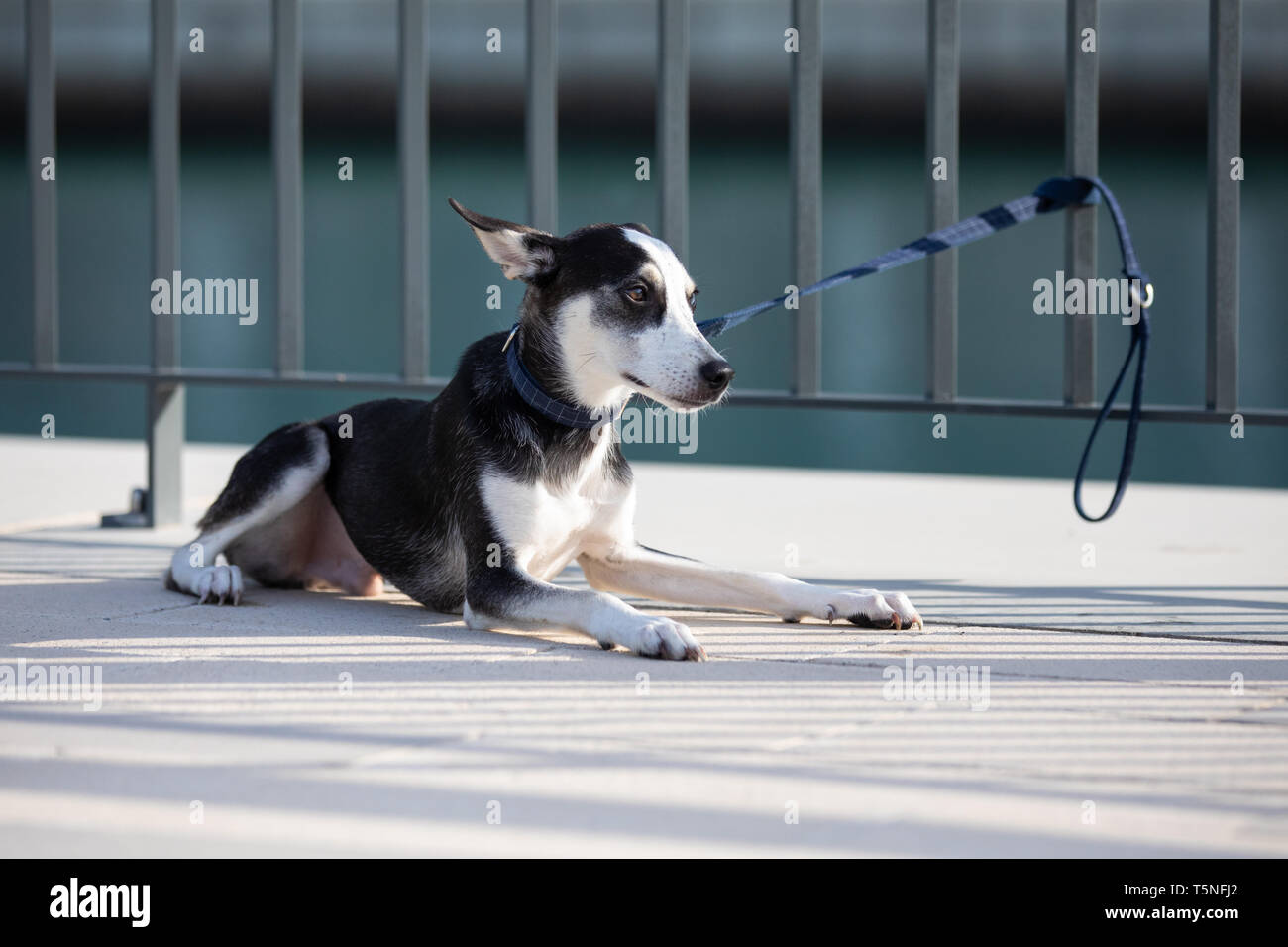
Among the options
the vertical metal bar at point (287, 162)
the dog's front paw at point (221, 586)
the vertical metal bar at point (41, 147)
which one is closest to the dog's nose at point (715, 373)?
the dog's front paw at point (221, 586)

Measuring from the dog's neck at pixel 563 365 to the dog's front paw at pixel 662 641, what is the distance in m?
0.56

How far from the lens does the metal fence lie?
13.5 ft

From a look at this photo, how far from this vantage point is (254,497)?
3.77 metres

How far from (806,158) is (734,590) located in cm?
158

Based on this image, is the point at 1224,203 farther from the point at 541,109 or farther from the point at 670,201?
the point at 541,109

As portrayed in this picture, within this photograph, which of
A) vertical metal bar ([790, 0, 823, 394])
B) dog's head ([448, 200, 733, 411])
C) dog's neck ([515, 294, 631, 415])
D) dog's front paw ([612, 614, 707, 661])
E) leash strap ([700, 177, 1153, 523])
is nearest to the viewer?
dog's front paw ([612, 614, 707, 661])

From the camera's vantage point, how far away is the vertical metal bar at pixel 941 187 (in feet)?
14.3

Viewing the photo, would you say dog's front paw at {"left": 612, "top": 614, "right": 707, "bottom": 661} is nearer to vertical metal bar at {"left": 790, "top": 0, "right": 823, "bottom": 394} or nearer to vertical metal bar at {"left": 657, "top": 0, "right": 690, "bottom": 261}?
vertical metal bar at {"left": 790, "top": 0, "right": 823, "bottom": 394}

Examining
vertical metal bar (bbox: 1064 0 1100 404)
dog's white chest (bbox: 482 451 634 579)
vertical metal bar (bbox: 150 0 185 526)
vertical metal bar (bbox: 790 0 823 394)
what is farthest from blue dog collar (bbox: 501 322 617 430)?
vertical metal bar (bbox: 150 0 185 526)

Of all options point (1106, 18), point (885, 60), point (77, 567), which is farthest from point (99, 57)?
point (77, 567)

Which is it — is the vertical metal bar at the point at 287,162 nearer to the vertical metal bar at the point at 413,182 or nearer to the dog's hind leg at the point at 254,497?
the vertical metal bar at the point at 413,182

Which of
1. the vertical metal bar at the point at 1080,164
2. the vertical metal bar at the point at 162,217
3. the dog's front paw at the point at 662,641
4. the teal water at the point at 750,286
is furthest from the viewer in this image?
the teal water at the point at 750,286

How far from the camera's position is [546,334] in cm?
335

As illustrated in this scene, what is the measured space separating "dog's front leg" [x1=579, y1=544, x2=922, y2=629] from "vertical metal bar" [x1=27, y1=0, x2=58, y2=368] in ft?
8.55
